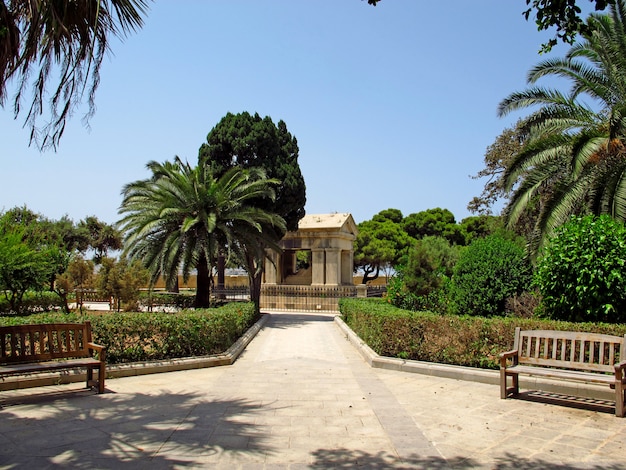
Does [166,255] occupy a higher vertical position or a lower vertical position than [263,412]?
higher

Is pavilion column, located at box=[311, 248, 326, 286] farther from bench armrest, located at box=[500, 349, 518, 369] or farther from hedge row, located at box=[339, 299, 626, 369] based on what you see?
bench armrest, located at box=[500, 349, 518, 369]

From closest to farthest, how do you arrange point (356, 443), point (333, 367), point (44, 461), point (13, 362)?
point (44, 461) → point (356, 443) → point (13, 362) → point (333, 367)

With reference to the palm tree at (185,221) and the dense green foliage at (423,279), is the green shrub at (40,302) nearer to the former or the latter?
the palm tree at (185,221)

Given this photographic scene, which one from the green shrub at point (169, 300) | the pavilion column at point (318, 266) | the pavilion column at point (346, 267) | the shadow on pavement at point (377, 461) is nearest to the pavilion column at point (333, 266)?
the pavilion column at point (318, 266)

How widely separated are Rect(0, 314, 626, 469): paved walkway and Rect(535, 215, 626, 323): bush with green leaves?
246 centimetres

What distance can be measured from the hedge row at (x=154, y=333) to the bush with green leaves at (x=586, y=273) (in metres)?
6.07

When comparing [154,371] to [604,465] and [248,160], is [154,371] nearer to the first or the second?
[604,465]

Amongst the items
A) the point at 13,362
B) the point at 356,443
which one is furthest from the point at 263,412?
the point at 13,362

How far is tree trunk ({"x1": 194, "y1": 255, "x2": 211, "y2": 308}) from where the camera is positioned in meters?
16.3

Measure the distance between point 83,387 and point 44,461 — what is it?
299 cm

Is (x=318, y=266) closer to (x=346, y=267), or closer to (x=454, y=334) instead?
(x=346, y=267)

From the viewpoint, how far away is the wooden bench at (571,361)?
18.9ft

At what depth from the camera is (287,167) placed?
2134cm

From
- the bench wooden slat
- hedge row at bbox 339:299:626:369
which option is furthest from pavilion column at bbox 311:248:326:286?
the bench wooden slat
